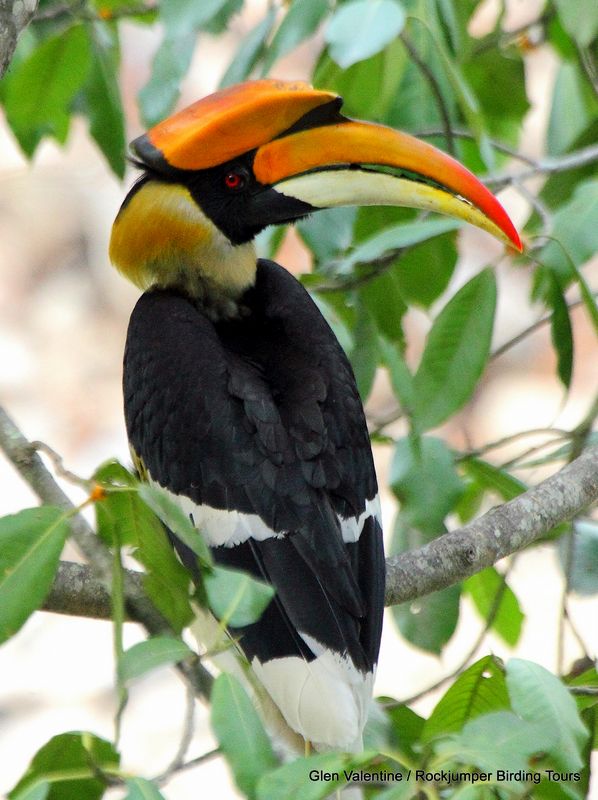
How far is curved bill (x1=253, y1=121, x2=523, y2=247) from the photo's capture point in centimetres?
185

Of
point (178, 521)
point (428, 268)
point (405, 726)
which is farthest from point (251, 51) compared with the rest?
point (178, 521)

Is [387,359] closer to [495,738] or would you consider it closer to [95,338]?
[495,738]

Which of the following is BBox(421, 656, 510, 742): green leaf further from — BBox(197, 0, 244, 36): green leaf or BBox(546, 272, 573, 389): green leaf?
BBox(197, 0, 244, 36): green leaf

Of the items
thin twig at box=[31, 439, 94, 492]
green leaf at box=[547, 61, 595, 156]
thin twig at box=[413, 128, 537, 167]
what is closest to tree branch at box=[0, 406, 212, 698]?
thin twig at box=[31, 439, 94, 492]

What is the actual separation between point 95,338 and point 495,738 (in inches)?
199

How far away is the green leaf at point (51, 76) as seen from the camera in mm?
1969

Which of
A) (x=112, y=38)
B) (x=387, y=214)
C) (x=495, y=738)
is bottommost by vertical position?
(x=495, y=738)

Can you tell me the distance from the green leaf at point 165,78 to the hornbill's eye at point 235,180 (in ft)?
0.54

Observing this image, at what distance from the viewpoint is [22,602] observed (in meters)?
1.08

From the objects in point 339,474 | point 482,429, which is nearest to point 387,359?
point 339,474

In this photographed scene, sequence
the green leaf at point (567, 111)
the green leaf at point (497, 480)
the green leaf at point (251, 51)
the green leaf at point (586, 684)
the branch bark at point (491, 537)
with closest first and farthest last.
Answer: the green leaf at point (586, 684)
the branch bark at point (491, 537)
the green leaf at point (497, 480)
the green leaf at point (251, 51)
the green leaf at point (567, 111)

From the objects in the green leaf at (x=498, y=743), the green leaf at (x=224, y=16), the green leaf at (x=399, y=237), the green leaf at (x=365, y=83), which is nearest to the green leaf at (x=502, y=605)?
the green leaf at (x=399, y=237)

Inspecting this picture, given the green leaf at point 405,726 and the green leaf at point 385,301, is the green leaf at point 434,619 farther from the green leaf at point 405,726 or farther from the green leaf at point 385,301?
the green leaf at point 385,301

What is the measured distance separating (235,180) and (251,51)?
22 centimetres
